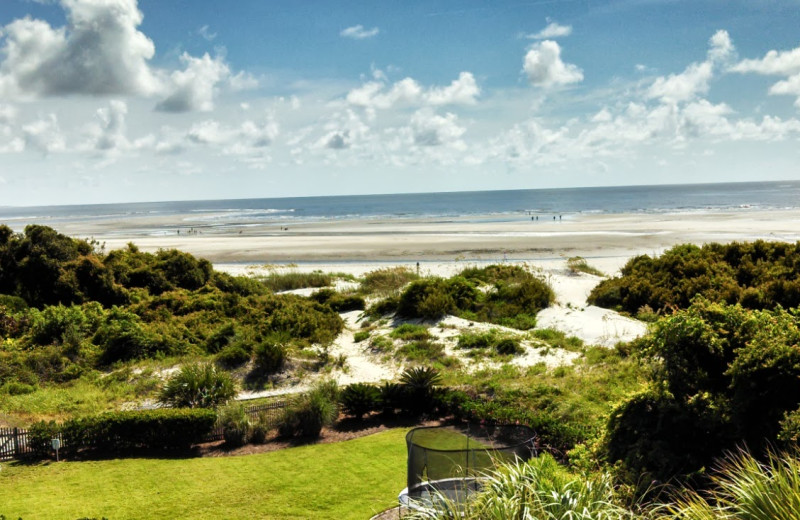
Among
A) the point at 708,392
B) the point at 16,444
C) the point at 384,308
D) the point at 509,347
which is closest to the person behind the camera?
the point at 708,392

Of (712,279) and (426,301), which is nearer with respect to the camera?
(712,279)

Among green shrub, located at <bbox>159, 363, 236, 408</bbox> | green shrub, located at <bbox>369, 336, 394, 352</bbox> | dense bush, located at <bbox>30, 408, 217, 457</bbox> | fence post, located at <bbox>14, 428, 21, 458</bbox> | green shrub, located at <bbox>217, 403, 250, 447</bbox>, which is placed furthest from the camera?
green shrub, located at <bbox>369, 336, 394, 352</bbox>

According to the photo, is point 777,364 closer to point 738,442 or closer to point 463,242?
point 738,442

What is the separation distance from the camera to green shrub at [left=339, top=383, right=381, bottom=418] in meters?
14.8

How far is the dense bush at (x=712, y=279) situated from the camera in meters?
18.7

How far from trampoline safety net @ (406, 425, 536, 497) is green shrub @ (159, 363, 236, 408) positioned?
8.70 metres

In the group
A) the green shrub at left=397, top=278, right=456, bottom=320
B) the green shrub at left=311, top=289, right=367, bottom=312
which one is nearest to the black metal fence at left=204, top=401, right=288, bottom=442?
the green shrub at left=397, top=278, right=456, bottom=320

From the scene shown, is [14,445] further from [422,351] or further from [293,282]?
[293,282]

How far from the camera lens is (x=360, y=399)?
1484 cm

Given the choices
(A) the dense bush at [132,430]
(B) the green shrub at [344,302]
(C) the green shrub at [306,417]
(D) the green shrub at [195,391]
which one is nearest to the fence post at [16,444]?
(A) the dense bush at [132,430]

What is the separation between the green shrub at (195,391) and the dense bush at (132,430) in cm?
186

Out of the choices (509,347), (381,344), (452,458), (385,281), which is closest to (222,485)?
(452,458)

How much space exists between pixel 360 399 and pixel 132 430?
534 centimetres

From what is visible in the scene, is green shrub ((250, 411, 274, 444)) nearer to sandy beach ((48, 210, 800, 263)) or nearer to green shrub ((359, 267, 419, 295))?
green shrub ((359, 267, 419, 295))
